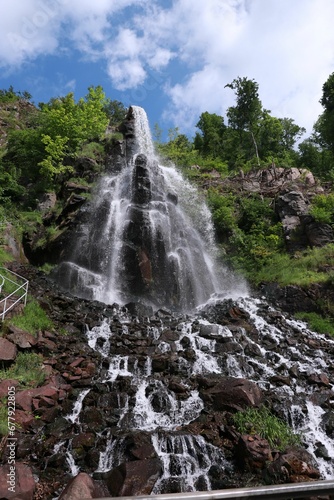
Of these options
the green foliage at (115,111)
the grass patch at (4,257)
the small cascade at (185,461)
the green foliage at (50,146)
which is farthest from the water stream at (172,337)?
the green foliage at (115,111)

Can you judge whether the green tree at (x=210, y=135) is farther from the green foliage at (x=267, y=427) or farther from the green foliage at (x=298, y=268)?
the green foliage at (x=267, y=427)

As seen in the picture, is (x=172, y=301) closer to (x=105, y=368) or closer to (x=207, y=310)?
(x=207, y=310)

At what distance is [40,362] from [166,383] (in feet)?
12.2

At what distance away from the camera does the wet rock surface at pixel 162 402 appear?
651 centimetres

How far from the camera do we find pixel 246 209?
1038 inches

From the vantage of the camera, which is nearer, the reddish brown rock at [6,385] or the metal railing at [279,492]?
the metal railing at [279,492]

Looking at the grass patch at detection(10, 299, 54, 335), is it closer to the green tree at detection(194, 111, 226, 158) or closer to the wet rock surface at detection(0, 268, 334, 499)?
the wet rock surface at detection(0, 268, 334, 499)

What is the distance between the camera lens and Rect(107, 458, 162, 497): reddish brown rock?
5.87 m

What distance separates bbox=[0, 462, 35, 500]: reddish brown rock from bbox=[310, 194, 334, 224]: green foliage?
21090 mm

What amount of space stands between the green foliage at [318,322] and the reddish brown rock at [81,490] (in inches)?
541

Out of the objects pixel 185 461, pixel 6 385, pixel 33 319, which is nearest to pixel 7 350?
pixel 6 385

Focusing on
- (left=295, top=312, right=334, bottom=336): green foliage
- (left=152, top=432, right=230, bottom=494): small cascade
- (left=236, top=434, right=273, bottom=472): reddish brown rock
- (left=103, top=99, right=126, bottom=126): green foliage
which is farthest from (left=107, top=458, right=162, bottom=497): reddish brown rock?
(left=103, top=99, right=126, bottom=126): green foliage

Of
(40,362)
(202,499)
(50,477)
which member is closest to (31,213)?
(40,362)

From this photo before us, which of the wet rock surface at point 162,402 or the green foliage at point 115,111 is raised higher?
the green foliage at point 115,111
